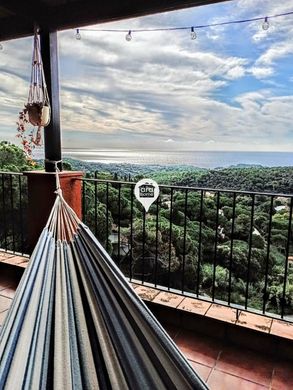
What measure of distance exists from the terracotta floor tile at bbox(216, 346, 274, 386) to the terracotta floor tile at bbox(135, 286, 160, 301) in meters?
0.61

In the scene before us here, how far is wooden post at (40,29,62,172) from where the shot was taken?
89.0 inches

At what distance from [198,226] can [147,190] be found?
1977mm

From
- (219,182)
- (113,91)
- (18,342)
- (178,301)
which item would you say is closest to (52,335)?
(18,342)

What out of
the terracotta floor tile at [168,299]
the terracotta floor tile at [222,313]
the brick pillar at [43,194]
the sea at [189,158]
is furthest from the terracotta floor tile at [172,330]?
the sea at [189,158]

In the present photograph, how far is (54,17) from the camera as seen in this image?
2184mm

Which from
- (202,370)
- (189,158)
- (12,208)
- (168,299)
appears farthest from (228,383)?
(12,208)

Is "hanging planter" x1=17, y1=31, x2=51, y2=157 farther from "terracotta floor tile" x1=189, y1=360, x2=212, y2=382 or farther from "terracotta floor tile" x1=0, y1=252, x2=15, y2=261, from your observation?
"terracotta floor tile" x1=189, y1=360, x2=212, y2=382

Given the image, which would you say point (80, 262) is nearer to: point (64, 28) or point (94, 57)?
point (64, 28)

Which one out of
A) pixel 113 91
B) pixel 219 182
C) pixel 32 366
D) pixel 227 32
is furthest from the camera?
pixel 113 91

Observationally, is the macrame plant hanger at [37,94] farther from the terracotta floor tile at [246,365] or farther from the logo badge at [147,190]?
the terracotta floor tile at [246,365]

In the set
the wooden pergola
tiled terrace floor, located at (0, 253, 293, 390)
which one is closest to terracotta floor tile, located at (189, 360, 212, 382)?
tiled terrace floor, located at (0, 253, 293, 390)

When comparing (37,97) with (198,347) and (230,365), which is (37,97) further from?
(230,365)

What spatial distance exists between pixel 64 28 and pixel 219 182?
1.68 m

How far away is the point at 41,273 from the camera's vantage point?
1209mm
